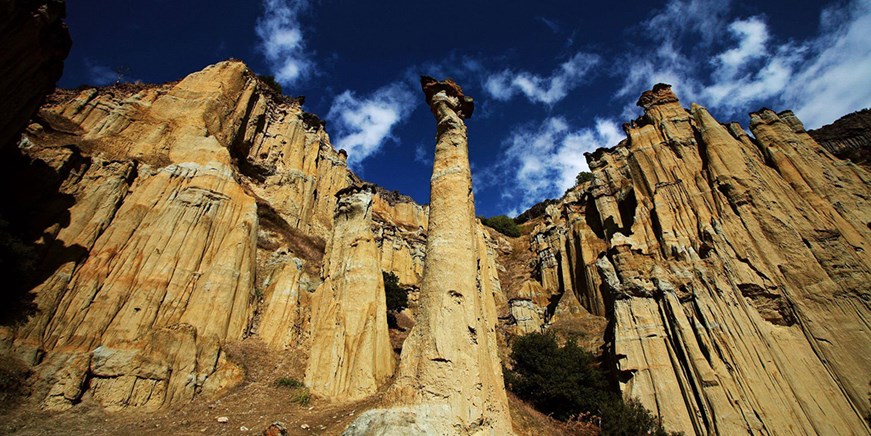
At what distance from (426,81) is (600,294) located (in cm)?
2476

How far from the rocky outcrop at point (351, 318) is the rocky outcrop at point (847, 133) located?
1859 inches

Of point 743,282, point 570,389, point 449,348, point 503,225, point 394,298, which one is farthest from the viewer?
point 503,225

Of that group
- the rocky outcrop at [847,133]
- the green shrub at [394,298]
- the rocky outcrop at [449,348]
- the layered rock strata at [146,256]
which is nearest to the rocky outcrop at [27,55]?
the layered rock strata at [146,256]

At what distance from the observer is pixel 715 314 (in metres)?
16.8

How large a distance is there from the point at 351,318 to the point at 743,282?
18.6 m

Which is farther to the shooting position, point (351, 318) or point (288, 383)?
point (351, 318)

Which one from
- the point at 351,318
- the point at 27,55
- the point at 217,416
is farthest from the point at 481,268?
the point at 27,55

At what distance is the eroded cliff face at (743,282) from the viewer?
14906mm

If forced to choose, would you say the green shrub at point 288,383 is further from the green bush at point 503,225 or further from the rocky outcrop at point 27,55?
the green bush at point 503,225

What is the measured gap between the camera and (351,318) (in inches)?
631

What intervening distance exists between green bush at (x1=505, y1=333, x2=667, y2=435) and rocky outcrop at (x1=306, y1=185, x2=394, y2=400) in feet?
24.1

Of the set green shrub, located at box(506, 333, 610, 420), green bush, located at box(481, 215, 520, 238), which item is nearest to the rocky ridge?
green shrub, located at box(506, 333, 610, 420)

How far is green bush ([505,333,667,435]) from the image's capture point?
567 inches

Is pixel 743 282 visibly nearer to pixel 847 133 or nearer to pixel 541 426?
pixel 541 426
